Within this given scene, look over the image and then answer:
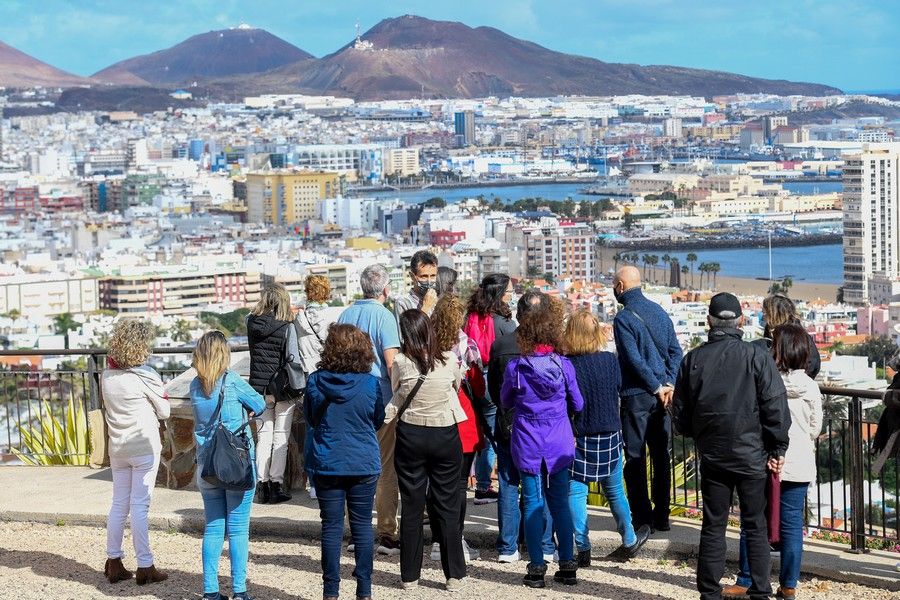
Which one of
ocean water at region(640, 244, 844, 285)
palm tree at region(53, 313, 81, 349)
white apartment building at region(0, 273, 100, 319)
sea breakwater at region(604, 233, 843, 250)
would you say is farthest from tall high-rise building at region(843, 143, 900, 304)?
palm tree at region(53, 313, 81, 349)

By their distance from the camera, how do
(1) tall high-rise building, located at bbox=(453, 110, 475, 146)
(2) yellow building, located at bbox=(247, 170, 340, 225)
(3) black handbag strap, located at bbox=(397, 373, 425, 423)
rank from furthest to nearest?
(1) tall high-rise building, located at bbox=(453, 110, 475, 146)
(2) yellow building, located at bbox=(247, 170, 340, 225)
(3) black handbag strap, located at bbox=(397, 373, 425, 423)

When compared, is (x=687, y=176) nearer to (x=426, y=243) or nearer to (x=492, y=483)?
(x=426, y=243)

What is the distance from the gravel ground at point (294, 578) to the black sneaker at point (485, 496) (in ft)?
1.07

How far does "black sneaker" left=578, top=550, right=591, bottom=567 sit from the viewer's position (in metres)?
3.14

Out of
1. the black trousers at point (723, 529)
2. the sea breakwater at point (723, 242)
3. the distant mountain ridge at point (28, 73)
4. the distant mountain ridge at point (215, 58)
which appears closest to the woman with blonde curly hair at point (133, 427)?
the black trousers at point (723, 529)

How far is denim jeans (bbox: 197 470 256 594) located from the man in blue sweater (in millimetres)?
808

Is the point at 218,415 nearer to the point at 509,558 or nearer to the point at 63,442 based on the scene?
the point at 509,558

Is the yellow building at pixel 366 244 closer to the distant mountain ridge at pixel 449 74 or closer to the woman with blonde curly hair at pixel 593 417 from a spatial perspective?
the woman with blonde curly hair at pixel 593 417

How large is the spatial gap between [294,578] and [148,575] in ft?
0.96

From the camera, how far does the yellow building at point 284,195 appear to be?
2638 inches

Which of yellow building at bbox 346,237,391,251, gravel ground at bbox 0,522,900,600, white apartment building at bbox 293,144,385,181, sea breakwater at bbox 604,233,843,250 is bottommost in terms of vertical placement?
sea breakwater at bbox 604,233,843,250

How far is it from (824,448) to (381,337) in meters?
3.52

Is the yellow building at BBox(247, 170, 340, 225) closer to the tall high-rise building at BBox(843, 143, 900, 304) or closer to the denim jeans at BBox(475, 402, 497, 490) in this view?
the tall high-rise building at BBox(843, 143, 900, 304)

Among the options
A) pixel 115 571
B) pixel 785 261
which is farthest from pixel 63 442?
pixel 785 261
